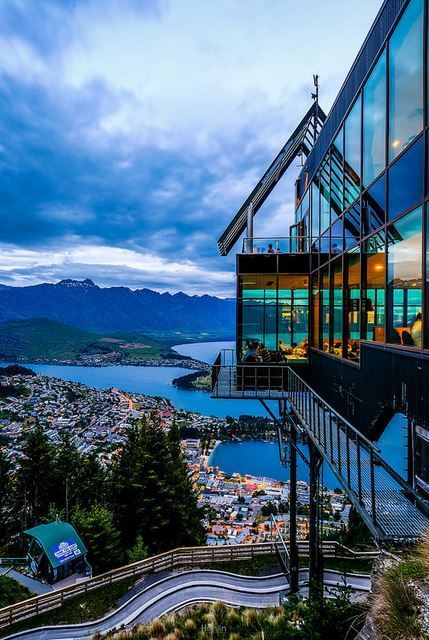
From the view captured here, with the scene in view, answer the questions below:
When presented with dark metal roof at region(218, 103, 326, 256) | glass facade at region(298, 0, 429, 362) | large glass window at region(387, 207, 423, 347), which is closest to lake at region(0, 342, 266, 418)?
dark metal roof at region(218, 103, 326, 256)

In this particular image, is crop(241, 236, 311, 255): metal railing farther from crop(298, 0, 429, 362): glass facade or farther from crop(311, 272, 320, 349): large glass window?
crop(298, 0, 429, 362): glass facade

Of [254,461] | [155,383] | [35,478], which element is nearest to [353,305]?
[35,478]

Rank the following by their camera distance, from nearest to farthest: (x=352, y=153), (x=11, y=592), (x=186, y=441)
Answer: (x=352, y=153) → (x=11, y=592) → (x=186, y=441)

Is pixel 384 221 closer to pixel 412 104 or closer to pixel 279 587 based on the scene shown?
pixel 412 104

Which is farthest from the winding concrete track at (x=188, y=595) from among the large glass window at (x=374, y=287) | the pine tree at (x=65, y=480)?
the pine tree at (x=65, y=480)

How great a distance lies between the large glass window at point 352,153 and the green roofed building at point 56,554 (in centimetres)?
1745

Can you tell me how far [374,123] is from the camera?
7.08 metres

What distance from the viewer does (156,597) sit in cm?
1090

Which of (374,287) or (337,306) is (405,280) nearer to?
(374,287)

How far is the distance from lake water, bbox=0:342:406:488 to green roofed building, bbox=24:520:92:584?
15.2 m

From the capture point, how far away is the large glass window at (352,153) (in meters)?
8.09

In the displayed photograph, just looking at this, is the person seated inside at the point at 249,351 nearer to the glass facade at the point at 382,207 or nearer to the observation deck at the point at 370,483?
the glass facade at the point at 382,207

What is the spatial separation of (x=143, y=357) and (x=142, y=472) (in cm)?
16337

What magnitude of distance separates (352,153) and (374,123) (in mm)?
1412
